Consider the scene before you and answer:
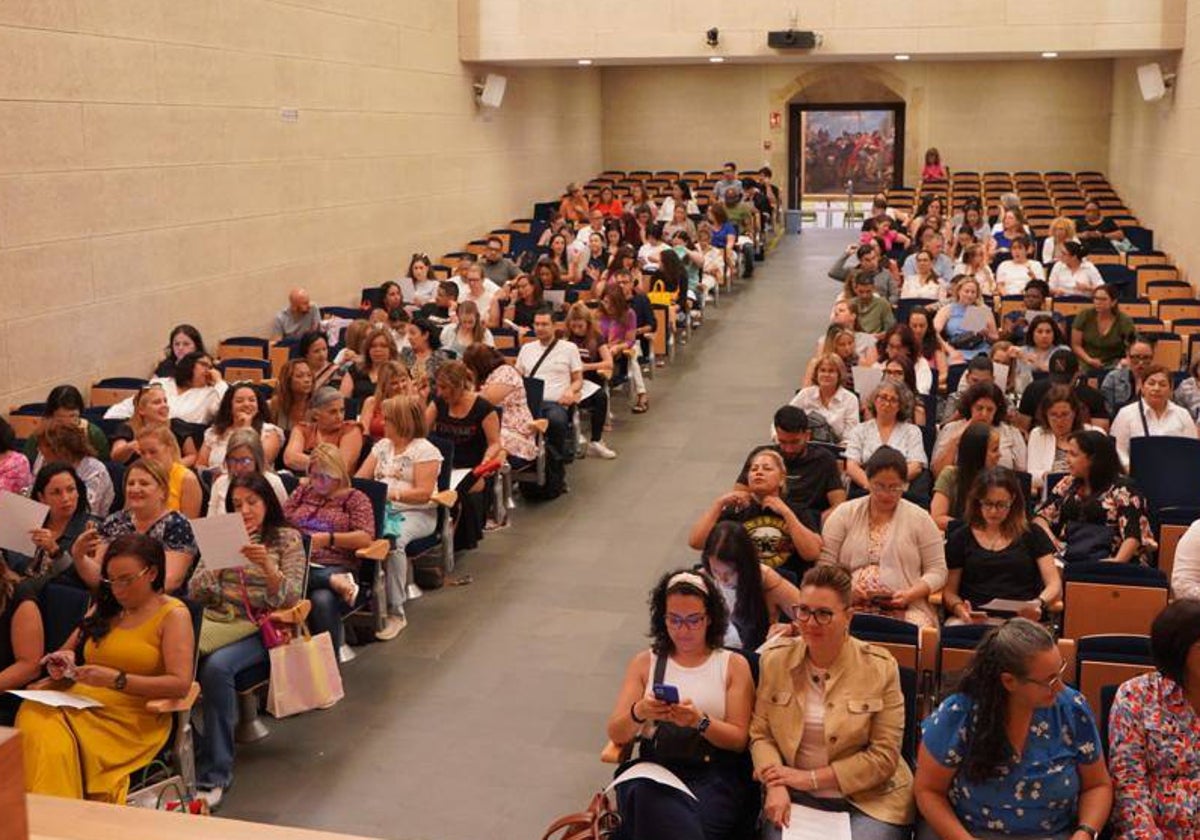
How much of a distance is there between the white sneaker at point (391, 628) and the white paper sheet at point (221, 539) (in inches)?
62.0

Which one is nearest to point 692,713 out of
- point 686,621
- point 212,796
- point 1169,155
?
point 686,621

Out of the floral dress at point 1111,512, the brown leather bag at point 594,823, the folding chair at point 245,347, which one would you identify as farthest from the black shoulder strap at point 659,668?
the folding chair at point 245,347

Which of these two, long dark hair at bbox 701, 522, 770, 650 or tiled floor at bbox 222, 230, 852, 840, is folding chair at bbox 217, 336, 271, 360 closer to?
tiled floor at bbox 222, 230, 852, 840

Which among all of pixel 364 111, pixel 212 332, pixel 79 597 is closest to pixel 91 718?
pixel 79 597

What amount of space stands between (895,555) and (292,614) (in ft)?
9.01

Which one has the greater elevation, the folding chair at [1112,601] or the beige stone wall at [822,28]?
the beige stone wall at [822,28]

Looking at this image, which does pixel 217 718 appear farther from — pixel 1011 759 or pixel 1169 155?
pixel 1169 155

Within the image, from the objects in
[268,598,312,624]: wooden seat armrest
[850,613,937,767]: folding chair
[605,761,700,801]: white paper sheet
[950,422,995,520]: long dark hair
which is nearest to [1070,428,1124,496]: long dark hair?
[950,422,995,520]: long dark hair

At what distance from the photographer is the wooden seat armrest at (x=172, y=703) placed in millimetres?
5461

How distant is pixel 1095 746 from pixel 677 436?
25.2ft

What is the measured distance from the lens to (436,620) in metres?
7.87

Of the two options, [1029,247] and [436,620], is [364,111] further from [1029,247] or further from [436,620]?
[436,620]

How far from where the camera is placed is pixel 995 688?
13.6 feet

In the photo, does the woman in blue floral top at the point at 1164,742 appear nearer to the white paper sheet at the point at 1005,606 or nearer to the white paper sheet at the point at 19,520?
the white paper sheet at the point at 1005,606
